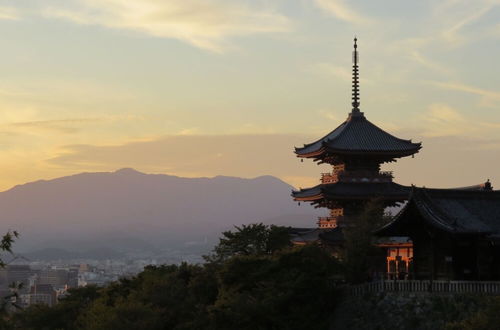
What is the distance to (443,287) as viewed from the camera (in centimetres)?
3994

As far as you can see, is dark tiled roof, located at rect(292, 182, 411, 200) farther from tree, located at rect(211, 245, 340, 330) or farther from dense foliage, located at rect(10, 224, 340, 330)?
tree, located at rect(211, 245, 340, 330)

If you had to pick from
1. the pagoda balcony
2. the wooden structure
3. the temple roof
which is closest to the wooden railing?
the wooden structure

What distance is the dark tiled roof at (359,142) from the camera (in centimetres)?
6069

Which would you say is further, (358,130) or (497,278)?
(358,130)

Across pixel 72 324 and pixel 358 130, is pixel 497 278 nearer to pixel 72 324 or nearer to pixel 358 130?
pixel 358 130

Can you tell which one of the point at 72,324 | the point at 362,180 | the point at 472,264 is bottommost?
the point at 72,324

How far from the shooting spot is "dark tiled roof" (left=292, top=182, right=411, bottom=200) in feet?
195

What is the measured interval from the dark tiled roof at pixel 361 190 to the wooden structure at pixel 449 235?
49.0 ft

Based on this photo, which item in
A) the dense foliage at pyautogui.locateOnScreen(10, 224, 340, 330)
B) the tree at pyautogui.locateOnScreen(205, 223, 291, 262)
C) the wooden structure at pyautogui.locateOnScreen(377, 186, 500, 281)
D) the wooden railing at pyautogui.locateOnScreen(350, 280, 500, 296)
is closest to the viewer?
the wooden railing at pyautogui.locateOnScreen(350, 280, 500, 296)

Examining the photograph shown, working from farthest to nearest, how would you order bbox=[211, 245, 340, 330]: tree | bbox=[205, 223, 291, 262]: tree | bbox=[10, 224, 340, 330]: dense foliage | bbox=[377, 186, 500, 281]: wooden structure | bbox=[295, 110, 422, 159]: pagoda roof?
bbox=[295, 110, 422, 159]: pagoda roof, bbox=[205, 223, 291, 262]: tree, bbox=[10, 224, 340, 330]: dense foliage, bbox=[211, 245, 340, 330]: tree, bbox=[377, 186, 500, 281]: wooden structure

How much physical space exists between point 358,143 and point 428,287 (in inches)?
873

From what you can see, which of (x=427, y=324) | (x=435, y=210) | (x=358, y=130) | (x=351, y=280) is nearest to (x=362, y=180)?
(x=358, y=130)

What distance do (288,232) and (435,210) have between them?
718 inches

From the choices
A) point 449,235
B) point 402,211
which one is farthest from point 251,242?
point 449,235
